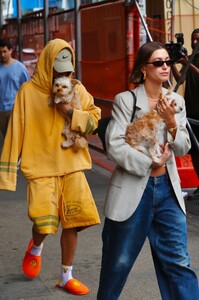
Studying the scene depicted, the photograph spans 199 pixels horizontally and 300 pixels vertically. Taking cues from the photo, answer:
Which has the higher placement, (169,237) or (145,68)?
(145,68)

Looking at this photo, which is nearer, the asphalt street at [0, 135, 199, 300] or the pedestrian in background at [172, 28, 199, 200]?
the asphalt street at [0, 135, 199, 300]

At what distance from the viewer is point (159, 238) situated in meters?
4.24

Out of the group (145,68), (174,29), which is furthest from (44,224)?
(174,29)

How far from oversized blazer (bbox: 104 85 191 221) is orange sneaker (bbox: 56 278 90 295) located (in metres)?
1.18

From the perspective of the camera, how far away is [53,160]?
17.1ft

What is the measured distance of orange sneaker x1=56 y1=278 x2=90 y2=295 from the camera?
17.1ft

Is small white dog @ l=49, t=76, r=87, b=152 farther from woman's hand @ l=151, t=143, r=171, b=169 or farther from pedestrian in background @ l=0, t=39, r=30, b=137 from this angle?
pedestrian in background @ l=0, t=39, r=30, b=137

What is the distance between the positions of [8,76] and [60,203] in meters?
5.14

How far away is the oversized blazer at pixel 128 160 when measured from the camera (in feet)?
13.5

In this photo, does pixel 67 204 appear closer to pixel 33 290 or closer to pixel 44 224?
pixel 44 224

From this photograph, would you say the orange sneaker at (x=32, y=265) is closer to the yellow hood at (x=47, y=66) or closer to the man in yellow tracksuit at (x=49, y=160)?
the man in yellow tracksuit at (x=49, y=160)

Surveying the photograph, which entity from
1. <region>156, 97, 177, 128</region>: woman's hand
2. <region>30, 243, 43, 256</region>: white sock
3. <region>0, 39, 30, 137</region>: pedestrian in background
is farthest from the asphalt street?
<region>0, 39, 30, 137</region>: pedestrian in background

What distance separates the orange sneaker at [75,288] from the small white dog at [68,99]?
3.03 feet

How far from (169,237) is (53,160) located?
1301 mm
